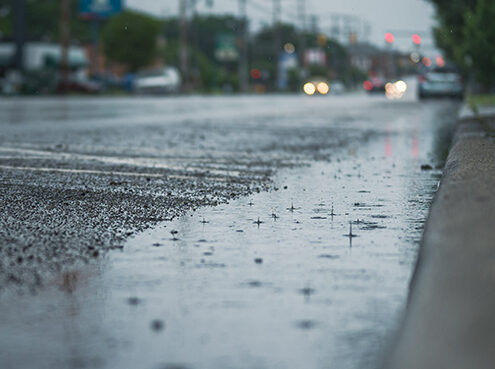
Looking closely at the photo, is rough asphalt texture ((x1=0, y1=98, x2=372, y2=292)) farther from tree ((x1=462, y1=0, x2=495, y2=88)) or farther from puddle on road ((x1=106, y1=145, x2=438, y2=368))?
tree ((x1=462, y1=0, x2=495, y2=88))

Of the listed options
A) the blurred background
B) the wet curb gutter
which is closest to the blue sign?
the blurred background

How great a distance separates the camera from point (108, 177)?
8.57 m

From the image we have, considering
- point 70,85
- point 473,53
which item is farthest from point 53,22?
point 473,53

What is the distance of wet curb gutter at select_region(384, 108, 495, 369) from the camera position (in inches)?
105

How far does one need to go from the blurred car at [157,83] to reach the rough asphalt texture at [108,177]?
41783mm

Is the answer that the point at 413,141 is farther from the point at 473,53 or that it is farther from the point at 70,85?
the point at 70,85

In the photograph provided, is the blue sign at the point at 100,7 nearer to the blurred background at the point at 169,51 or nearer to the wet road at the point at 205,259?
the blurred background at the point at 169,51

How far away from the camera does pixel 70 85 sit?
205 ft

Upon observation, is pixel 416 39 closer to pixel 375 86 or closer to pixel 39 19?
pixel 375 86

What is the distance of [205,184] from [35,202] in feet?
5.69

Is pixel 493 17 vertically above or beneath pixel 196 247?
above

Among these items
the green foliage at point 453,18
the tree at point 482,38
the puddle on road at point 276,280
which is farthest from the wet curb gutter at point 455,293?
the green foliage at point 453,18

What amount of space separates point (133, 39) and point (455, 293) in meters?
82.4

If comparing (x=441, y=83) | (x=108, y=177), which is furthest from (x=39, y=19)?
(x=108, y=177)
